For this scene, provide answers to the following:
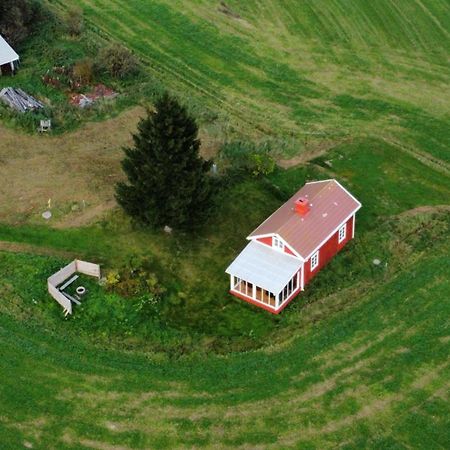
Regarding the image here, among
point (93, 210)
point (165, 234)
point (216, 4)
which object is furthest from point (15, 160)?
point (216, 4)

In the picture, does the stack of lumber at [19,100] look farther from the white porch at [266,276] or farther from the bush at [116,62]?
the white porch at [266,276]

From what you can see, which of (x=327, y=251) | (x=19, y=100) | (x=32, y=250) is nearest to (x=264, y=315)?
(x=327, y=251)

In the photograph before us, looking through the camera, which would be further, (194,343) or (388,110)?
(388,110)

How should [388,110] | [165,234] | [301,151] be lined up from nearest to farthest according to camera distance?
1. [165,234]
2. [301,151]
3. [388,110]

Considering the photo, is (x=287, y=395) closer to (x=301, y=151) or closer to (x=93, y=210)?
(x=93, y=210)

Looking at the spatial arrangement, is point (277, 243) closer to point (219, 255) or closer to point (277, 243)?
point (277, 243)

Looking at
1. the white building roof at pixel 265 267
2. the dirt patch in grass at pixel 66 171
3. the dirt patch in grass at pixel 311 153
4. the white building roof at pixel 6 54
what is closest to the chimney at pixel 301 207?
the white building roof at pixel 265 267
